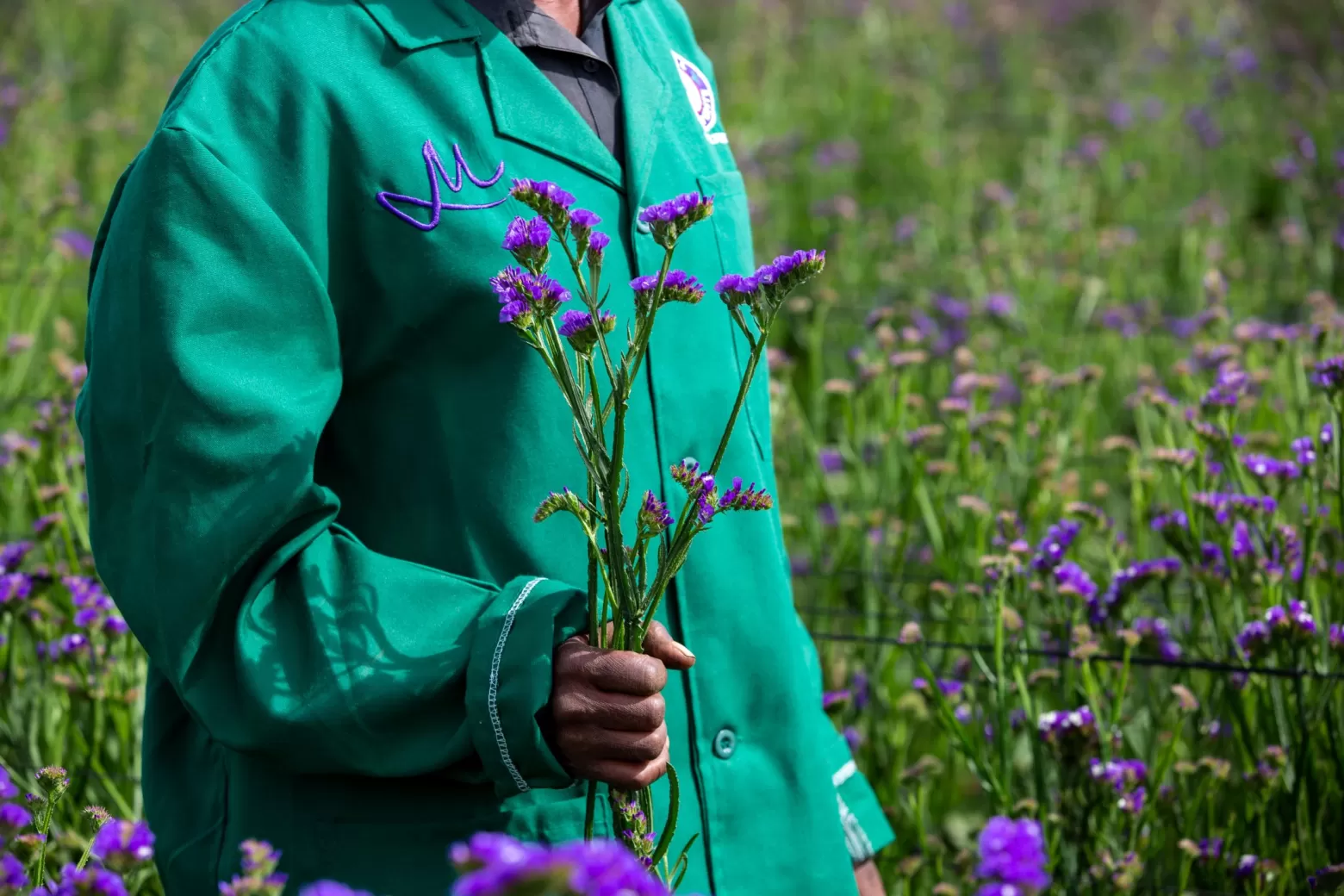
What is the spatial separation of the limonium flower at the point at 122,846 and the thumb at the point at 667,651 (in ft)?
1.28

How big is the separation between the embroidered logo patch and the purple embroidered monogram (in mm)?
361

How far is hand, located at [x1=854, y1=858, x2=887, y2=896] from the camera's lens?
1.58m

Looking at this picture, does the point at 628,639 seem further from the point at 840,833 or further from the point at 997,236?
the point at 997,236

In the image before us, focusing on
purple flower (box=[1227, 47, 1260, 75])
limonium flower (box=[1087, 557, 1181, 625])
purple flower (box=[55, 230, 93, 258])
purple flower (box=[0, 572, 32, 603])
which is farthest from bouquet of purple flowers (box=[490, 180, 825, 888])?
purple flower (box=[1227, 47, 1260, 75])

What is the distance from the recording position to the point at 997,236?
171 inches

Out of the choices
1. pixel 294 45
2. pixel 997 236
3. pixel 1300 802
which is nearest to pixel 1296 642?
pixel 1300 802

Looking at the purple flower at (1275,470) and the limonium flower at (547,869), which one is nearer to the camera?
the limonium flower at (547,869)

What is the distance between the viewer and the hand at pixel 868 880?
5.20 ft

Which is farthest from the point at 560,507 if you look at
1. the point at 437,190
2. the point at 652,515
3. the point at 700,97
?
the point at 700,97

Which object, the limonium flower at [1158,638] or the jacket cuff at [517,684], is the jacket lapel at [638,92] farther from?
the limonium flower at [1158,638]

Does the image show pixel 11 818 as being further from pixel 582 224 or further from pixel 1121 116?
pixel 1121 116

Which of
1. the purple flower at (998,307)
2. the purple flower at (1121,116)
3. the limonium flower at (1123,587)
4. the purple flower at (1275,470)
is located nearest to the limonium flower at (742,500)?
the limonium flower at (1123,587)

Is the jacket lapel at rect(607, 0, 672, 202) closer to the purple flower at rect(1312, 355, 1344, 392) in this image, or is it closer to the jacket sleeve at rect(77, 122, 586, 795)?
the jacket sleeve at rect(77, 122, 586, 795)

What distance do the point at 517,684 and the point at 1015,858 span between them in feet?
1.47
